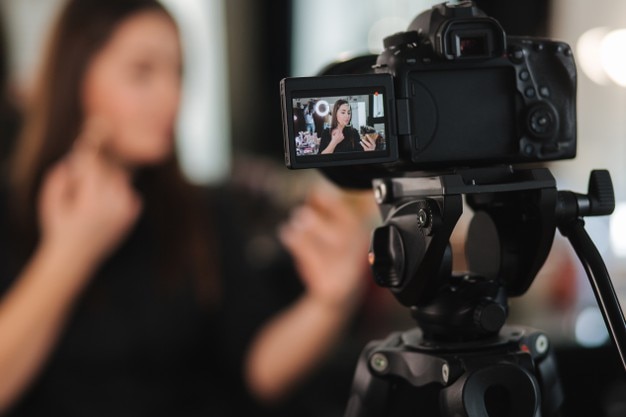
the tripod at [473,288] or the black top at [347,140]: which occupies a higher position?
the black top at [347,140]

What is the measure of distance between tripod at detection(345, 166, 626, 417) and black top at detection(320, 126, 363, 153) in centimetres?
7

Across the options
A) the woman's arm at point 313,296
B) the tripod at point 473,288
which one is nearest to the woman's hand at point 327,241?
the woman's arm at point 313,296

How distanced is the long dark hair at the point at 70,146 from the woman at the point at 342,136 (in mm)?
991

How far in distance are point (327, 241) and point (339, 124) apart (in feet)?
2.00

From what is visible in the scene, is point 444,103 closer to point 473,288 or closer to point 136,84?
point 473,288

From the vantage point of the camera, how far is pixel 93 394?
1.43 m

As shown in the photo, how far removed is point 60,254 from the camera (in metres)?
1.25

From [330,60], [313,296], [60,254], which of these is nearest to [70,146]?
[60,254]

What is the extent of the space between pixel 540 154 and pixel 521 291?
117mm

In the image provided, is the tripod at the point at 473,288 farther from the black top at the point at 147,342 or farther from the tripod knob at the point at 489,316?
the black top at the point at 147,342

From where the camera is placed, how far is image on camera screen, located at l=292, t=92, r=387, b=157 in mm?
549

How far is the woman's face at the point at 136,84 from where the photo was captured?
1.41m

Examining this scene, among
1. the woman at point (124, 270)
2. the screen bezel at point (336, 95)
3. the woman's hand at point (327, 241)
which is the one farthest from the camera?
the woman at point (124, 270)

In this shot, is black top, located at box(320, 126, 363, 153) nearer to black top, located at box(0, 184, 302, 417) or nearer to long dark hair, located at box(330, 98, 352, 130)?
long dark hair, located at box(330, 98, 352, 130)
